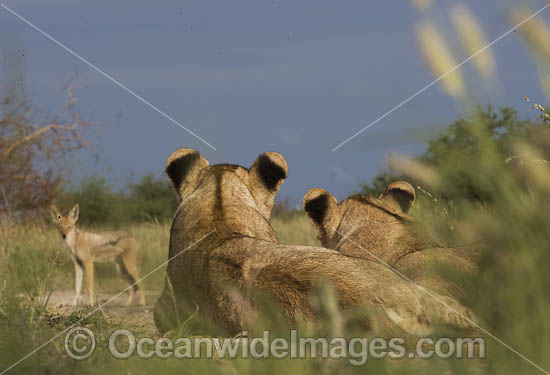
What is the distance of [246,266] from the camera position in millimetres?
4188

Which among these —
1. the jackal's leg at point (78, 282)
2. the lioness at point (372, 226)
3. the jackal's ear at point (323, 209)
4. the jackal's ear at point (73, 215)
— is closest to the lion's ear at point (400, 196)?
the lioness at point (372, 226)

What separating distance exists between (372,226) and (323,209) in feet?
1.81

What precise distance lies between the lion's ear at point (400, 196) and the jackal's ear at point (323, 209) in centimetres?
65

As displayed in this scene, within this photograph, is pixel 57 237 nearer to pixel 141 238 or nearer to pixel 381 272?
pixel 141 238

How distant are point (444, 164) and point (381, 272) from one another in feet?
4.19

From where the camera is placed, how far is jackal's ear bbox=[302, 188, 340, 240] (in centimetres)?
599

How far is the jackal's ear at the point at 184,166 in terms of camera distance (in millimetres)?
5512

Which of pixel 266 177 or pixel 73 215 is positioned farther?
pixel 73 215

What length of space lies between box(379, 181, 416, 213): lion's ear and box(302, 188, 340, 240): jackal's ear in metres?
0.65

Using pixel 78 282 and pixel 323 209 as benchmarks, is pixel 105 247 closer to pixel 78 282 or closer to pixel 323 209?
pixel 78 282

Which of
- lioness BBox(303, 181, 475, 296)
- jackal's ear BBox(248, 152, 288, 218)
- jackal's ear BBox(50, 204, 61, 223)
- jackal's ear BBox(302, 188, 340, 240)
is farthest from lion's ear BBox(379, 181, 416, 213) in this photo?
jackal's ear BBox(50, 204, 61, 223)

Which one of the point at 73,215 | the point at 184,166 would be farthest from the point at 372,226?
the point at 73,215

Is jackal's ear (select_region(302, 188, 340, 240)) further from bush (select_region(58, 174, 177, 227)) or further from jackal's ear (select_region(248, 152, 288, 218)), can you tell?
bush (select_region(58, 174, 177, 227))

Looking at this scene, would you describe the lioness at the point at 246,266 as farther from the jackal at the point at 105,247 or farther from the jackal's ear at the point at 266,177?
the jackal at the point at 105,247
